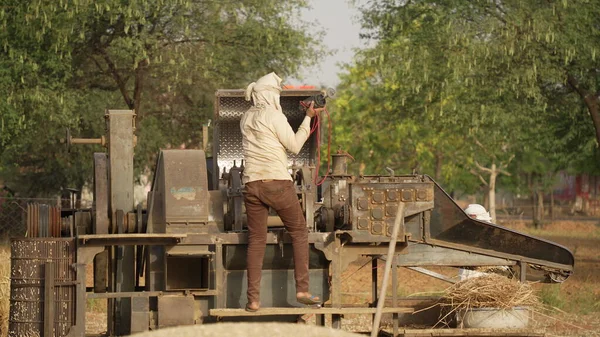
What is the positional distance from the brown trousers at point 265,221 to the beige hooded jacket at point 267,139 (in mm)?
88

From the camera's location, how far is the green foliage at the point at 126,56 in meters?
Result: 21.2

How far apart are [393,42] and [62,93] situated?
5.99 meters

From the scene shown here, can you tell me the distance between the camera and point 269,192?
31.2ft

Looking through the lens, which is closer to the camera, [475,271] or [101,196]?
[101,196]

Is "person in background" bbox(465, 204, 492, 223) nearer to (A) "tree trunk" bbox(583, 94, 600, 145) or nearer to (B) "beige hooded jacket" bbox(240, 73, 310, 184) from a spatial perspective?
(B) "beige hooded jacket" bbox(240, 73, 310, 184)

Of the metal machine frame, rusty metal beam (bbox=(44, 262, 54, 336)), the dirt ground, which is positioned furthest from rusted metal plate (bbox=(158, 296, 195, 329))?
the dirt ground

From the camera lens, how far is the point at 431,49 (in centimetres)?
2047

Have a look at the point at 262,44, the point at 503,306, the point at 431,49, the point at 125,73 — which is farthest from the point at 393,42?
the point at 503,306

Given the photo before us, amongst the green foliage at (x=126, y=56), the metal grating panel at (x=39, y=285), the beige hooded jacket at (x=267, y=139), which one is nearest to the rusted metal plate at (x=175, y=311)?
the metal grating panel at (x=39, y=285)

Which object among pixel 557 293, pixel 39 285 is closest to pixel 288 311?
pixel 39 285

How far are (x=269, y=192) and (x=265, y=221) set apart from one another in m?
0.23

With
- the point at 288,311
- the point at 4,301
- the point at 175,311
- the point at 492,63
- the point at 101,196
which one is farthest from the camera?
the point at 492,63

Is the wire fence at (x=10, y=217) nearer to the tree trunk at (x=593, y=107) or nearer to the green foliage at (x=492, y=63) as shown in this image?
the green foliage at (x=492, y=63)

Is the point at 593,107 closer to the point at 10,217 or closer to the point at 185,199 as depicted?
the point at 185,199
